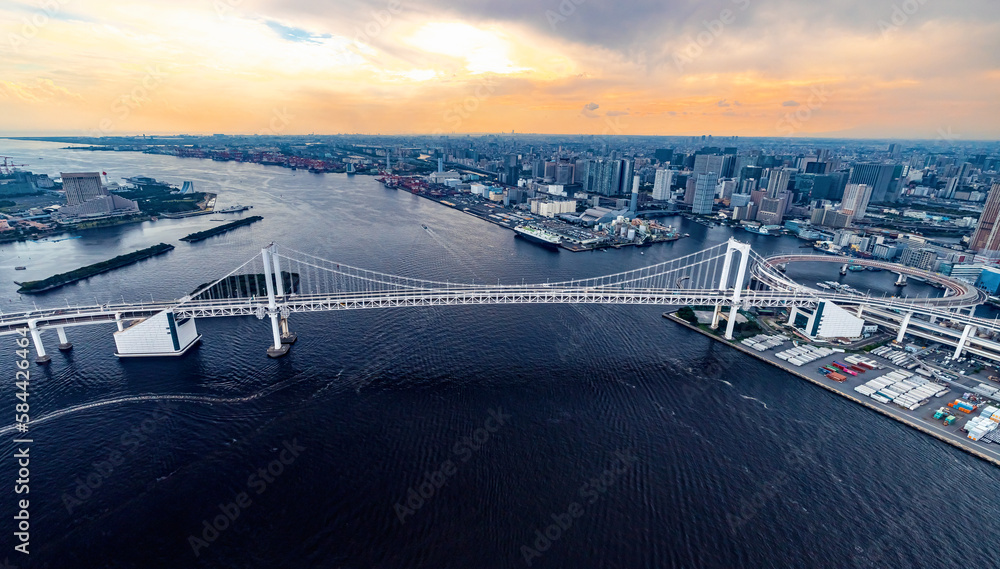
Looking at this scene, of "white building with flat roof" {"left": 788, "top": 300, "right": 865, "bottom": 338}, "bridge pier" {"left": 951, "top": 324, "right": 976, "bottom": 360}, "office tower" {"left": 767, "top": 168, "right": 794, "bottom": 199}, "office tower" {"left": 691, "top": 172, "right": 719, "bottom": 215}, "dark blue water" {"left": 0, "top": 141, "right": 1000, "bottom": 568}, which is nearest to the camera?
"dark blue water" {"left": 0, "top": 141, "right": 1000, "bottom": 568}

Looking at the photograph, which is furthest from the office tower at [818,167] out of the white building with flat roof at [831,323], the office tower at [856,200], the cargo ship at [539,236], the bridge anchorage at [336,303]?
the white building with flat roof at [831,323]

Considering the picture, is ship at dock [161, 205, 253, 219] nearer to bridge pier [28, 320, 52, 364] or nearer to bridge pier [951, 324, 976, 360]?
bridge pier [28, 320, 52, 364]

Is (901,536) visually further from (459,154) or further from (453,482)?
(459,154)

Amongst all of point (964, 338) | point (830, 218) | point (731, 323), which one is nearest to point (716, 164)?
point (830, 218)

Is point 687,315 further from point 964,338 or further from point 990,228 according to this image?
point 990,228

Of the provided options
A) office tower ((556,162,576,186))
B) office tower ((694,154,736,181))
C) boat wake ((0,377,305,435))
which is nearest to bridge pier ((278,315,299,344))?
boat wake ((0,377,305,435))

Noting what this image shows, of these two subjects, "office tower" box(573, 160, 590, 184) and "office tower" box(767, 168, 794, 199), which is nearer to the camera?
"office tower" box(767, 168, 794, 199)
